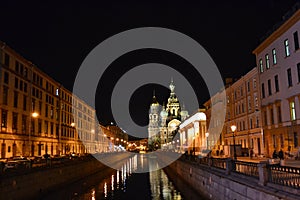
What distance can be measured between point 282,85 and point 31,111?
38001 millimetres

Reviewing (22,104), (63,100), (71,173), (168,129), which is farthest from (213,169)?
(168,129)

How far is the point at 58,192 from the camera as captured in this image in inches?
1240

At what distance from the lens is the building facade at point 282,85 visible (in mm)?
34219

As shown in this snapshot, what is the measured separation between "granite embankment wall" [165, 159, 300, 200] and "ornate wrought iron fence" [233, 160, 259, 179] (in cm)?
33

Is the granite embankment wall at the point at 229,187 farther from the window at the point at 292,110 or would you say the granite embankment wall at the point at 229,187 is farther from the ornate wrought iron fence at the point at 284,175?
the window at the point at 292,110

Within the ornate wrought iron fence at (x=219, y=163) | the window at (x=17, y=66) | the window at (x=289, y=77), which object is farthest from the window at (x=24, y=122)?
the window at (x=289, y=77)

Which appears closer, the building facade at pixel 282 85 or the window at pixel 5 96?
the building facade at pixel 282 85

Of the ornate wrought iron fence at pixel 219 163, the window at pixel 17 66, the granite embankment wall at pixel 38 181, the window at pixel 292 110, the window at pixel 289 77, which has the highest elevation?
the window at pixel 17 66

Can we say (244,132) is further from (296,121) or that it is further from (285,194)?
(285,194)

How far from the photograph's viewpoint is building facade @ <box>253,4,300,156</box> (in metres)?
34.2

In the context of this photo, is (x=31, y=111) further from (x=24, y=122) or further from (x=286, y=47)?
(x=286, y=47)

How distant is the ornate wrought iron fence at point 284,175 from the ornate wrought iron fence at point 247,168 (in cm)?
186

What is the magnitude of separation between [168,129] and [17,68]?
152m

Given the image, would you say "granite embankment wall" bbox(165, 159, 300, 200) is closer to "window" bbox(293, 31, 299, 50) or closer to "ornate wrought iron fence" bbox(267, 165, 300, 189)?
"ornate wrought iron fence" bbox(267, 165, 300, 189)
